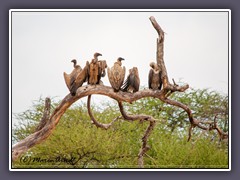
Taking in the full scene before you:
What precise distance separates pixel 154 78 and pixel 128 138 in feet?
16.5

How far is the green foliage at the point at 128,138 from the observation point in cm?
1195

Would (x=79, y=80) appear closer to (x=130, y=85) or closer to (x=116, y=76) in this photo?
(x=116, y=76)

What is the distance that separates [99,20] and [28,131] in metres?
4.81

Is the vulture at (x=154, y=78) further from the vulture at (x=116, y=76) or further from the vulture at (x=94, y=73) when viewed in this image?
the vulture at (x=94, y=73)

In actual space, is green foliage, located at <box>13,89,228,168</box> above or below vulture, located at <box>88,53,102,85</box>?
below

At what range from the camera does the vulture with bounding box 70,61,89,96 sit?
9.59m

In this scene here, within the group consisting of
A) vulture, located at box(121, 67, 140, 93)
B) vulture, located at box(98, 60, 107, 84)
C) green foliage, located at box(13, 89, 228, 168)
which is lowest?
green foliage, located at box(13, 89, 228, 168)

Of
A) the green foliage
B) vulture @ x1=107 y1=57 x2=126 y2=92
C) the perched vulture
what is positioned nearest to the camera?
vulture @ x1=107 y1=57 x2=126 y2=92

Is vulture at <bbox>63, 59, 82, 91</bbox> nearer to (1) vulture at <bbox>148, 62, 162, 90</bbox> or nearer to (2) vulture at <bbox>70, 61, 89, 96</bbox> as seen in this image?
(2) vulture at <bbox>70, 61, 89, 96</bbox>

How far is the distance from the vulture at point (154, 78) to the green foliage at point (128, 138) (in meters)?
1.83

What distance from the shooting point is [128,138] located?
14609 mm

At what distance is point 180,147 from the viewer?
13523 mm

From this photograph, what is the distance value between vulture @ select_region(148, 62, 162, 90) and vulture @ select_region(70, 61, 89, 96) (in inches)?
35.8

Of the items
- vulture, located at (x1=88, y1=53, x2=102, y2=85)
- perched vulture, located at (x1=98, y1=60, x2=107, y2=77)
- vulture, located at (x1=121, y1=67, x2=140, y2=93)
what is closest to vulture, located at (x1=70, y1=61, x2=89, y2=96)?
vulture, located at (x1=88, y1=53, x2=102, y2=85)
